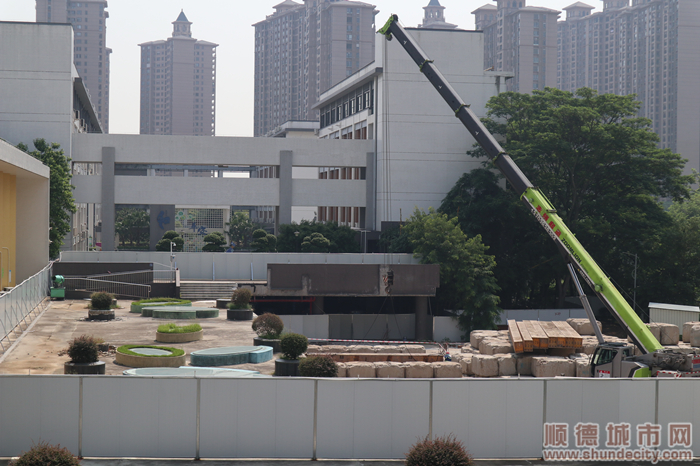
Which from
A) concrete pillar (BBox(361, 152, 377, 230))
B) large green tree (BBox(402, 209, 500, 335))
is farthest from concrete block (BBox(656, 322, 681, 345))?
concrete pillar (BBox(361, 152, 377, 230))

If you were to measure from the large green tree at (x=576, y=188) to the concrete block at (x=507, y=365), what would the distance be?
26.4m

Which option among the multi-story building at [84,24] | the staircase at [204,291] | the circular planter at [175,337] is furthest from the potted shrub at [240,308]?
the multi-story building at [84,24]

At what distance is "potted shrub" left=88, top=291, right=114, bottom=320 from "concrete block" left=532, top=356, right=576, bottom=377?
20.8 metres

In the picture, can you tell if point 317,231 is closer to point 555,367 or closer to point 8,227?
point 8,227

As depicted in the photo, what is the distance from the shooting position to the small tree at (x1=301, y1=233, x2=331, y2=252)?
188 feet

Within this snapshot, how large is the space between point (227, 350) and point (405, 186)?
1557 inches

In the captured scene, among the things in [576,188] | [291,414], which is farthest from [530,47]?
[291,414]

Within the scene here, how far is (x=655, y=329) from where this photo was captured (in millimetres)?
32281

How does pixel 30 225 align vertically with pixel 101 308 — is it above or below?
above

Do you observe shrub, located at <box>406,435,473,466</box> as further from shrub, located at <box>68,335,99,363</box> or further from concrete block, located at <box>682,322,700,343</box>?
concrete block, located at <box>682,322,700,343</box>

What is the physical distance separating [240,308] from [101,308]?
277 inches

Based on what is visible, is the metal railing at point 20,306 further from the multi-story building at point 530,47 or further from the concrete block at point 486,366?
the multi-story building at point 530,47

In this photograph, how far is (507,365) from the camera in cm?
2819

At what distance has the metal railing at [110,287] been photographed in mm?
43406
